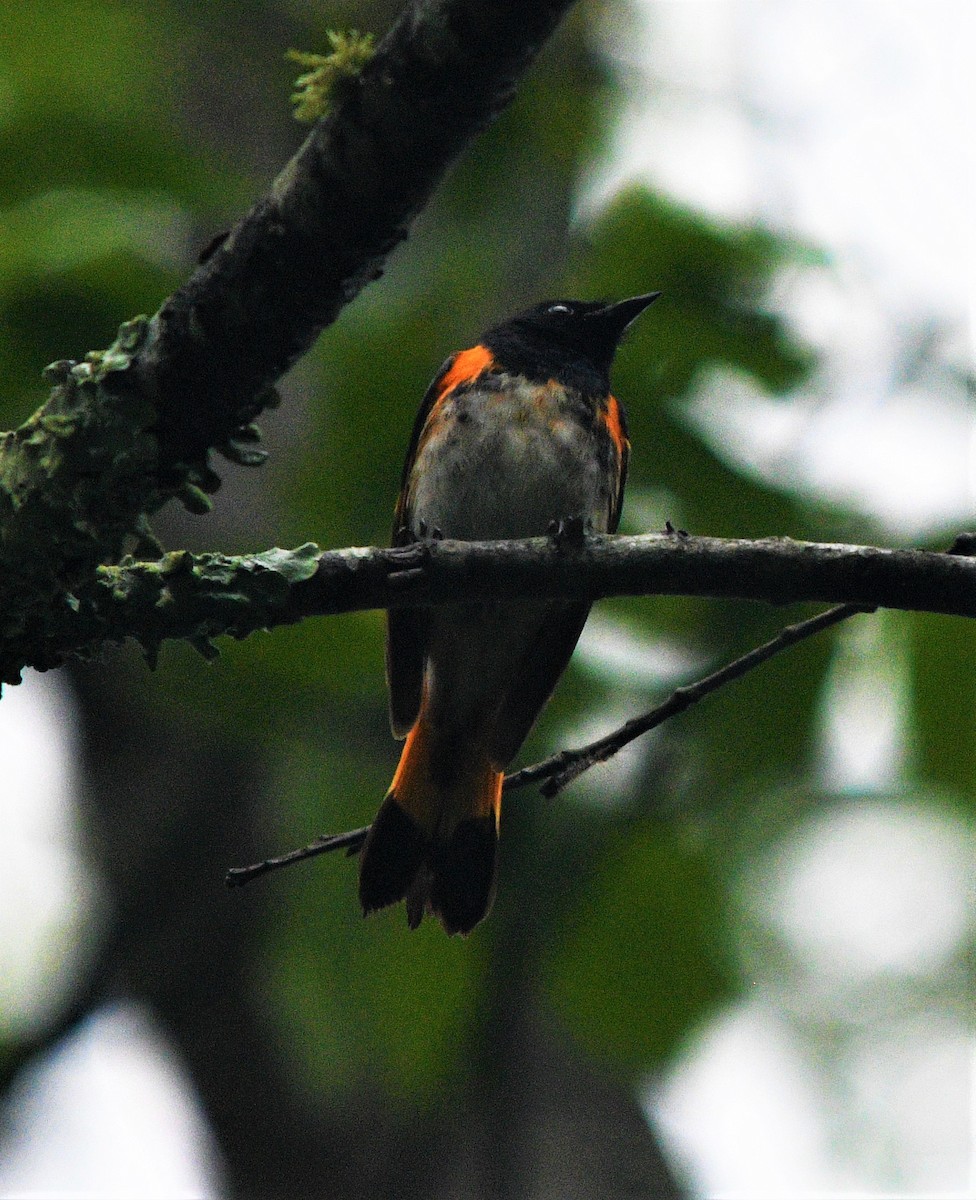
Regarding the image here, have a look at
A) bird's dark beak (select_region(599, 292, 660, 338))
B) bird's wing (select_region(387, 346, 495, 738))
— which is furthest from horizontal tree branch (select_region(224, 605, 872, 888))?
bird's dark beak (select_region(599, 292, 660, 338))

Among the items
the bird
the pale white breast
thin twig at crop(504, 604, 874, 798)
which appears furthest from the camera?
the pale white breast

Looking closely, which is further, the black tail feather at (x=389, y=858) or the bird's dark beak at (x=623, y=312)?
the bird's dark beak at (x=623, y=312)

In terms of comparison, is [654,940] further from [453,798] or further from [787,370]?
[787,370]

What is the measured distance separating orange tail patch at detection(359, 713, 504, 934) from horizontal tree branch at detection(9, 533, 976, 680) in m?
1.38

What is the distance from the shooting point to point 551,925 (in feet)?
13.0

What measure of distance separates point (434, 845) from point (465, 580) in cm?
167

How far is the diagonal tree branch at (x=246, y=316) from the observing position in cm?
160

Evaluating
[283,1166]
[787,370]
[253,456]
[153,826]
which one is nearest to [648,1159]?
[283,1166]

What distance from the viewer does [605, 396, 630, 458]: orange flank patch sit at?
419 cm

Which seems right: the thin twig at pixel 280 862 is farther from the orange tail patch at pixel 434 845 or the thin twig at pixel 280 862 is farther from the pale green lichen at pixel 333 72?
the pale green lichen at pixel 333 72

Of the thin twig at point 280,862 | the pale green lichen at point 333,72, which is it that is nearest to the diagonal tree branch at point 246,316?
the pale green lichen at point 333,72

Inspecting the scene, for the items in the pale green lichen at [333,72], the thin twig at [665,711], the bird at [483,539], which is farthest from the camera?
the bird at [483,539]

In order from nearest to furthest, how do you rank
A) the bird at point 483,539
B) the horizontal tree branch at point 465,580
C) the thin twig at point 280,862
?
the horizontal tree branch at point 465,580
the thin twig at point 280,862
the bird at point 483,539

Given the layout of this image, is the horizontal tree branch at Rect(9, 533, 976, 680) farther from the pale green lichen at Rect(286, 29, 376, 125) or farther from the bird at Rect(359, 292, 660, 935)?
the bird at Rect(359, 292, 660, 935)
